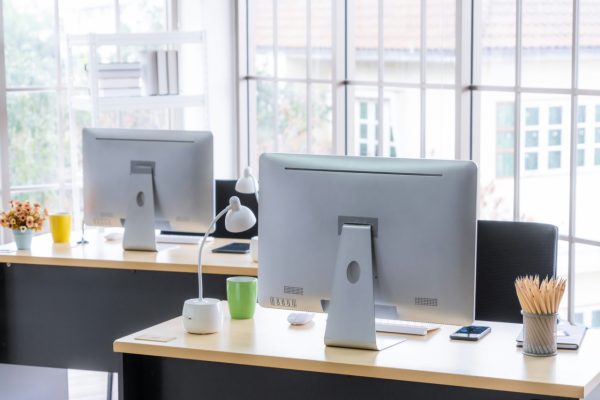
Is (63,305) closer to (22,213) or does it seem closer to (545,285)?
(22,213)

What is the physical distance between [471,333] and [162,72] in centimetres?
313

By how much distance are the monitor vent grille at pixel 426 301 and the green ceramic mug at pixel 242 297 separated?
0.61 meters

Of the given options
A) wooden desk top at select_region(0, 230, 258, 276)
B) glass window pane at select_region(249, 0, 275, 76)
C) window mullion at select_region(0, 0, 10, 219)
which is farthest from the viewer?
glass window pane at select_region(249, 0, 275, 76)

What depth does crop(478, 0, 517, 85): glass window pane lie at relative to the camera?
4.32m

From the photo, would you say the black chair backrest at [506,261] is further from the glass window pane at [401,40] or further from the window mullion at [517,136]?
the glass window pane at [401,40]

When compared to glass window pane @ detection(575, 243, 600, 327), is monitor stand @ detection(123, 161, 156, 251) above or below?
above

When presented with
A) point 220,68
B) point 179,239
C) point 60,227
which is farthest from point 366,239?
point 220,68

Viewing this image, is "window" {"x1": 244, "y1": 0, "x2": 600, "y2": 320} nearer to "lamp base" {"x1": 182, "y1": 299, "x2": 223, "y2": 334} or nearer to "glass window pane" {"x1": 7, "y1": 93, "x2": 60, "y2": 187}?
"glass window pane" {"x1": 7, "y1": 93, "x2": 60, "y2": 187}

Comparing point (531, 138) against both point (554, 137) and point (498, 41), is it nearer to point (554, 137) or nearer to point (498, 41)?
point (554, 137)

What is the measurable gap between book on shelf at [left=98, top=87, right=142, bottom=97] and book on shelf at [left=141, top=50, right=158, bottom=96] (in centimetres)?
8

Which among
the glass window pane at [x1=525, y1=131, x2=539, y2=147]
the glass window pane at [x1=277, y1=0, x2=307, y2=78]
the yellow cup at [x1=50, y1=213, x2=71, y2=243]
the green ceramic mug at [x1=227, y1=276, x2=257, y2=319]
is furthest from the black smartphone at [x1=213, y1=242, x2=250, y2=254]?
the glass window pane at [x1=277, y1=0, x2=307, y2=78]

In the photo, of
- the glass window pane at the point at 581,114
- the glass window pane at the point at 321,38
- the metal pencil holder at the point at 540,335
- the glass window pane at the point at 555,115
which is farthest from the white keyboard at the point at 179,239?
the metal pencil holder at the point at 540,335

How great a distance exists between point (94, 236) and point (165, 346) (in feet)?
5.92

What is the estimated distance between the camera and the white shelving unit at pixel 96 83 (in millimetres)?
5500
